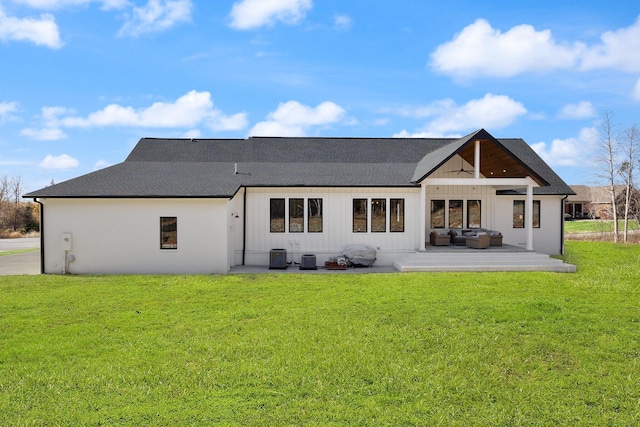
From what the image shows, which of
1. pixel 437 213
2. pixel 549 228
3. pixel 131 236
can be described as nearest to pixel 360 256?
pixel 437 213

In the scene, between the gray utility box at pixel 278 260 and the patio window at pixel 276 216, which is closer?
the gray utility box at pixel 278 260

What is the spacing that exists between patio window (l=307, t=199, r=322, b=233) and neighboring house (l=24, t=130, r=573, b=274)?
41 mm

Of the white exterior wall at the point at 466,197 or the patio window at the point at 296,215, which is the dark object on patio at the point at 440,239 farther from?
the patio window at the point at 296,215

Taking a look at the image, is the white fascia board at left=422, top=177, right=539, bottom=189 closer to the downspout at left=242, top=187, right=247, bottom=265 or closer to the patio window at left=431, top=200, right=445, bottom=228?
the patio window at left=431, top=200, right=445, bottom=228

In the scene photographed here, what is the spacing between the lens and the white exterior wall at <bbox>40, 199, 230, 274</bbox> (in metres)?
15.6

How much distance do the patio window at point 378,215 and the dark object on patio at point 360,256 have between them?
46.7 inches

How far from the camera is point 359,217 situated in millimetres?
17719

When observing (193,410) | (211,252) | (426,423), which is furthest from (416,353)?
(211,252)

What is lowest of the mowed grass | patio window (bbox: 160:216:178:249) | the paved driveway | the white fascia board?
the mowed grass

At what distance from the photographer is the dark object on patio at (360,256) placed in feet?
55.0

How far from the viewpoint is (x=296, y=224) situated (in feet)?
57.9

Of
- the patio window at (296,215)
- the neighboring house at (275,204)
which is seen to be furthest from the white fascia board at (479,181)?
the patio window at (296,215)

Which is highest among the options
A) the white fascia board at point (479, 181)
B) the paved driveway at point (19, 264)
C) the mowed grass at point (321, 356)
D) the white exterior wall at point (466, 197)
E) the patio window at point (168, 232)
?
the white fascia board at point (479, 181)

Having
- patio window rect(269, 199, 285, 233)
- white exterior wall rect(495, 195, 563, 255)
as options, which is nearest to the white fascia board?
white exterior wall rect(495, 195, 563, 255)
